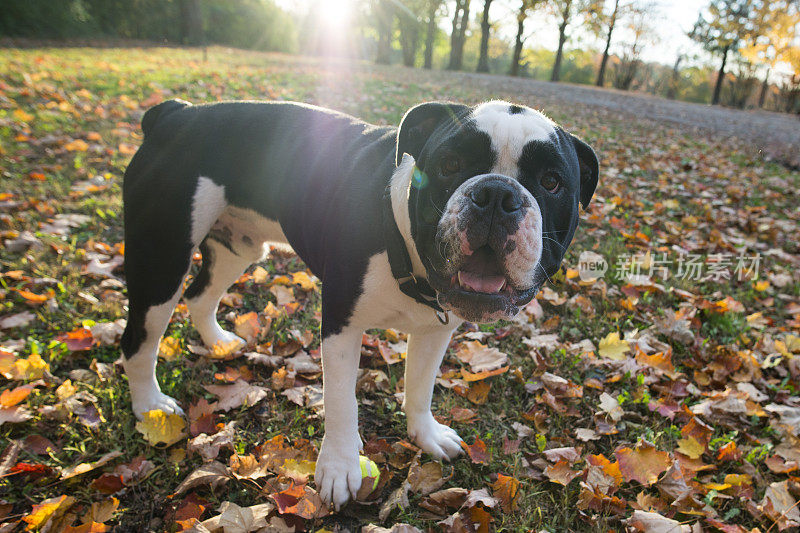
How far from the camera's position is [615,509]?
2137 millimetres

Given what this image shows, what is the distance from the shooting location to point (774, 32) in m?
27.8

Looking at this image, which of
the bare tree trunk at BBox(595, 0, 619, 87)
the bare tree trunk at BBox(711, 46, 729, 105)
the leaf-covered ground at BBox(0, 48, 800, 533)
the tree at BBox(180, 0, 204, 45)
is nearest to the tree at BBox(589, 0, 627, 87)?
the bare tree trunk at BBox(595, 0, 619, 87)

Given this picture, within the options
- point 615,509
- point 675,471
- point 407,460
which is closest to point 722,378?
point 675,471

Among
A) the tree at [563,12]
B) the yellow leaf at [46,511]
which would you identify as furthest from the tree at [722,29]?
the yellow leaf at [46,511]

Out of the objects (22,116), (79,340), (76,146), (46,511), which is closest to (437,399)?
(46,511)

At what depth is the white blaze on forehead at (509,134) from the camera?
1.68 metres

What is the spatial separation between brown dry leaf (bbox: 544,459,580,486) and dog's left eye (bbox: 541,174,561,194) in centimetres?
131

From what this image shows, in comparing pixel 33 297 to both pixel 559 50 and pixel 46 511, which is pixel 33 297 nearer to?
pixel 46 511

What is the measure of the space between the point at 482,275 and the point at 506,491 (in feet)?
3.62

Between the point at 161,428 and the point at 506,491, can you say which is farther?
the point at 161,428

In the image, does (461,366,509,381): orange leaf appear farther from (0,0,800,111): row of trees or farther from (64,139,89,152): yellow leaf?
(0,0,800,111): row of trees

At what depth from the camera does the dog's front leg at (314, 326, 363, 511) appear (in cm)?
193

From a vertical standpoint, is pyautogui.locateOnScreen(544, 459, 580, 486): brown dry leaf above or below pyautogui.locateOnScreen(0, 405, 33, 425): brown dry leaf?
above

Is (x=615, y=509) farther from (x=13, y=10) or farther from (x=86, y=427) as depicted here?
(x=13, y=10)
